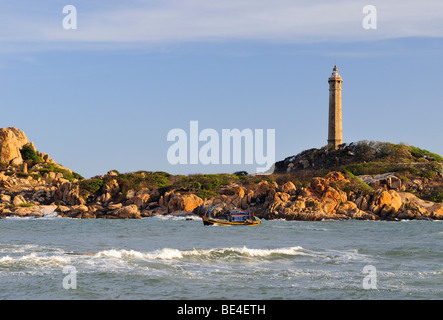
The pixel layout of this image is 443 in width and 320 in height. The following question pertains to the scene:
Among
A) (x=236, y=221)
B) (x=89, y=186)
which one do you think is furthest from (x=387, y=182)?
(x=89, y=186)

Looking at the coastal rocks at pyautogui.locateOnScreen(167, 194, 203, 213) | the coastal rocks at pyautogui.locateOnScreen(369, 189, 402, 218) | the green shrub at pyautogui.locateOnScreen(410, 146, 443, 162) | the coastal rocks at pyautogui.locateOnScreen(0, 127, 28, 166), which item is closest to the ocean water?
the coastal rocks at pyautogui.locateOnScreen(369, 189, 402, 218)

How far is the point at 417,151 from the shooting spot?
89.6m

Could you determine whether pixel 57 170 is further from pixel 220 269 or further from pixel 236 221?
pixel 220 269

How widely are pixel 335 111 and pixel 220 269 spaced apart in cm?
7048

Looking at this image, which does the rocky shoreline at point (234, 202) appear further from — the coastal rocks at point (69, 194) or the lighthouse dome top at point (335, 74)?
the lighthouse dome top at point (335, 74)

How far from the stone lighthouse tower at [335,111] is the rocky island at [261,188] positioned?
1473 mm

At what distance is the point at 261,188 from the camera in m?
67.0

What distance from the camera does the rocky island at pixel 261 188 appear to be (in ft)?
→ 201

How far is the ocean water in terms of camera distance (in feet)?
57.8

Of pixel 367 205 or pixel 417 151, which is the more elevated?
pixel 417 151
